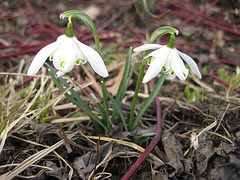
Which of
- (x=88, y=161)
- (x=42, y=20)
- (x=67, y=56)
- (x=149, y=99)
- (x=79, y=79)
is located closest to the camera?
(x=67, y=56)

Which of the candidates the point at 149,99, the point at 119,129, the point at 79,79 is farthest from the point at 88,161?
the point at 79,79

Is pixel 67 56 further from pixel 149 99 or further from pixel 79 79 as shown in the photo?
pixel 79 79

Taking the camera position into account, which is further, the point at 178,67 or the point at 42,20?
the point at 42,20

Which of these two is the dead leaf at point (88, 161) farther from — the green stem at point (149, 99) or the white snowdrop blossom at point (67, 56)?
the white snowdrop blossom at point (67, 56)

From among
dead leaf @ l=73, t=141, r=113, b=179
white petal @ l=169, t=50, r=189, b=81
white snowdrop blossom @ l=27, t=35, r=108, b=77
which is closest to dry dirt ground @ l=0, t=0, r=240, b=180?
dead leaf @ l=73, t=141, r=113, b=179

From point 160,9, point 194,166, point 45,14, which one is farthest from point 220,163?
point 45,14

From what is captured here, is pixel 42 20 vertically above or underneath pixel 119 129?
above

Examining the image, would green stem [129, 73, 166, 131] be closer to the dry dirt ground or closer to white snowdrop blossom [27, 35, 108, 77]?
the dry dirt ground

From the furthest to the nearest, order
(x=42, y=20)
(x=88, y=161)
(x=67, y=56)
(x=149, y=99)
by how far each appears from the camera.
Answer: (x=42, y=20) < (x=149, y=99) < (x=88, y=161) < (x=67, y=56)

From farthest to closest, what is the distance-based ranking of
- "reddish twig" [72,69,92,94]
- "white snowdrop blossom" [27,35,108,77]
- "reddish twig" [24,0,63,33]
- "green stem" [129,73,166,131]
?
"reddish twig" [24,0,63,33], "reddish twig" [72,69,92,94], "green stem" [129,73,166,131], "white snowdrop blossom" [27,35,108,77]

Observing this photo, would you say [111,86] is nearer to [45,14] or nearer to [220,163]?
[220,163]
